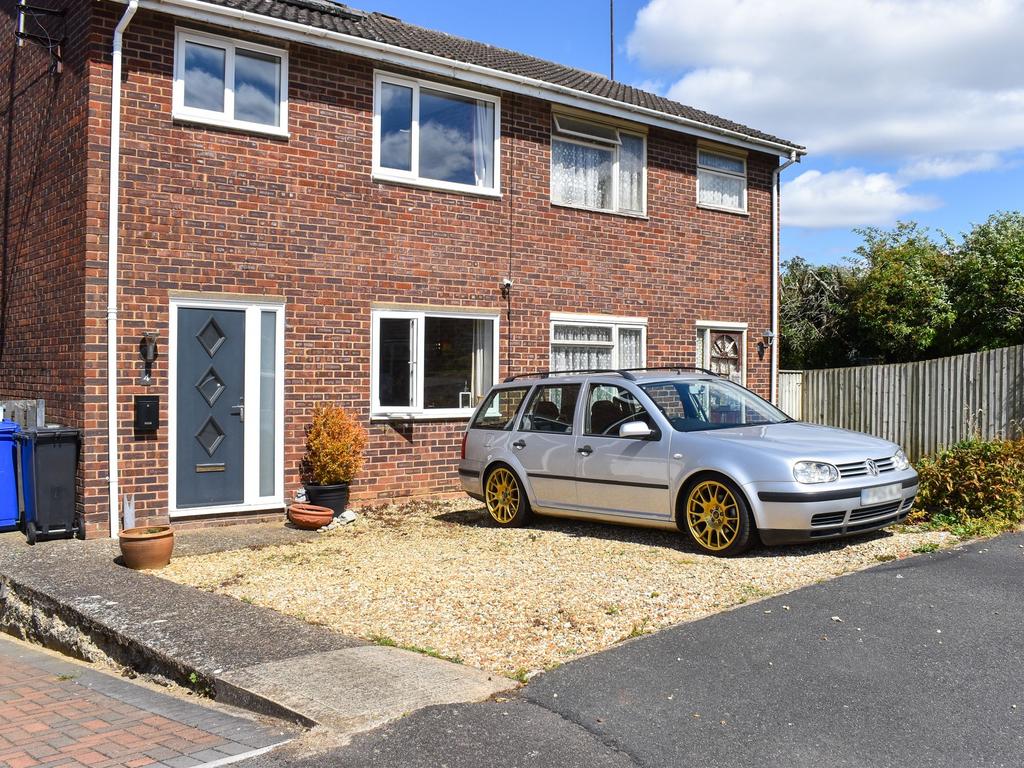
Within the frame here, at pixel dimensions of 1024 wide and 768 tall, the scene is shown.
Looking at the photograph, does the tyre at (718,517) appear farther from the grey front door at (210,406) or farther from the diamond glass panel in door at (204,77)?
the diamond glass panel in door at (204,77)

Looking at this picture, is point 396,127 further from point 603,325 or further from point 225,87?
point 603,325

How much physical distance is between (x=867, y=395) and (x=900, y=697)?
11870 mm

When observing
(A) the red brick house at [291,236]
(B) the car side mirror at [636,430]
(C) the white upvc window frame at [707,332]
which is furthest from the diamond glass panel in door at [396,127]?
(C) the white upvc window frame at [707,332]

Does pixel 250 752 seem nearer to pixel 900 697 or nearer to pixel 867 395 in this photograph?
pixel 900 697

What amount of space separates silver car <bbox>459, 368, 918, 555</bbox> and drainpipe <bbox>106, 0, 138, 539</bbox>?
349 cm

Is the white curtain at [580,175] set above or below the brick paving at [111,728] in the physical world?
above

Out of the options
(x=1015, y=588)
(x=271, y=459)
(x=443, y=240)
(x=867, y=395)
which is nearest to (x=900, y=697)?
(x=1015, y=588)

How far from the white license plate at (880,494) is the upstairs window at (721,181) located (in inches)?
307

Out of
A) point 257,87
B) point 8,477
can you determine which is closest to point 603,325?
point 257,87

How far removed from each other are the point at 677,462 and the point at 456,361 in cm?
475

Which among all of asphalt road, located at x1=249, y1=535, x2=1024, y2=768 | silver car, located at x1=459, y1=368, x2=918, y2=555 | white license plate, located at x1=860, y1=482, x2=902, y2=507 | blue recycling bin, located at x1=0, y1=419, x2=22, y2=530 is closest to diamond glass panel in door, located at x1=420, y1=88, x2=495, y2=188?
silver car, located at x1=459, y1=368, x2=918, y2=555

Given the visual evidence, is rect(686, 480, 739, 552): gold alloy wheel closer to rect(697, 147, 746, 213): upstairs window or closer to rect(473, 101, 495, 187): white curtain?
rect(473, 101, 495, 187): white curtain

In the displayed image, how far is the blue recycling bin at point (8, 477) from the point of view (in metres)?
9.59

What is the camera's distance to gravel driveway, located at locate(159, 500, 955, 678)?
19.4ft
